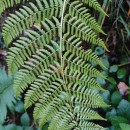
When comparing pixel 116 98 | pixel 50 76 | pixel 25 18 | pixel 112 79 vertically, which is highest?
pixel 25 18

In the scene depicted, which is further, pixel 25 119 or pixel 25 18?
pixel 25 119

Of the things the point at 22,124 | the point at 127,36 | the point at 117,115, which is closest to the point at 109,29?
the point at 127,36

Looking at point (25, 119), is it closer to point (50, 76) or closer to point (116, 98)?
point (116, 98)

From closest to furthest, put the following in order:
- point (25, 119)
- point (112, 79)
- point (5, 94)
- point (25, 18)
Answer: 1. point (25, 18)
2. point (5, 94)
3. point (25, 119)
4. point (112, 79)

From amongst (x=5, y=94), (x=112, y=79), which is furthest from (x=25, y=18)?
(x=112, y=79)

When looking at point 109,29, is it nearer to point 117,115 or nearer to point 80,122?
point 117,115

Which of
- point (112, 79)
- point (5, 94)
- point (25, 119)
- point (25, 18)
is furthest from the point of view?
point (112, 79)

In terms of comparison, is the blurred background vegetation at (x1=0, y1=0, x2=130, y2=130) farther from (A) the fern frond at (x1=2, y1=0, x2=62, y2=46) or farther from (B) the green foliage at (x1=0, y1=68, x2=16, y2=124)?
(A) the fern frond at (x1=2, y1=0, x2=62, y2=46)

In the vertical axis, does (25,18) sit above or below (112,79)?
above

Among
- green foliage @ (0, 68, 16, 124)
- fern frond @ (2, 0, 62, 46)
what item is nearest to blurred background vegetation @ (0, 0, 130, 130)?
green foliage @ (0, 68, 16, 124)
